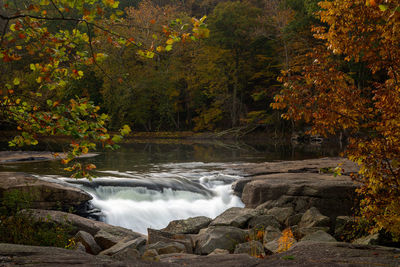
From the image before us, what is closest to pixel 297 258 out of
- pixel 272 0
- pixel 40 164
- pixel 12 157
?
pixel 40 164

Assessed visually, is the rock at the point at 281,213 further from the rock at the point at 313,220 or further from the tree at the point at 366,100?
the tree at the point at 366,100

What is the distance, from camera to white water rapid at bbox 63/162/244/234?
9566 mm

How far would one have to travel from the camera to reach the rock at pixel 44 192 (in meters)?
8.31

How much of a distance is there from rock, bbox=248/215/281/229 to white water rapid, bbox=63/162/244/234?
103 inches

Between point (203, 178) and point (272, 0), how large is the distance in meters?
25.9

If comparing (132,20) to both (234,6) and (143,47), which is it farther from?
(143,47)

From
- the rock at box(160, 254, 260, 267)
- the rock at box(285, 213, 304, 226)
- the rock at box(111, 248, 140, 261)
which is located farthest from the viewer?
the rock at box(285, 213, 304, 226)

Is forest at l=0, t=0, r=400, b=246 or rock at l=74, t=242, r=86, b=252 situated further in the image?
rock at l=74, t=242, r=86, b=252

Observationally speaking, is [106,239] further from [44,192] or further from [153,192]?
[153,192]

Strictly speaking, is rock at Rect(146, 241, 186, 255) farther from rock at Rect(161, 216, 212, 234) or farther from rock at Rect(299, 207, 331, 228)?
rock at Rect(299, 207, 331, 228)

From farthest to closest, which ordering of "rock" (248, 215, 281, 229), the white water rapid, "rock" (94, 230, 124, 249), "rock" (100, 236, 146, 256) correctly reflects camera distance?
1. the white water rapid
2. "rock" (248, 215, 281, 229)
3. "rock" (94, 230, 124, 249)
4. "rock" (100, 236, 146, 256)

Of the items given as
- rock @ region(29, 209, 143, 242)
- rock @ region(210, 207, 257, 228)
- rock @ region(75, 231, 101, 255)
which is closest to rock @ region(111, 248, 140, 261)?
rock @ region(75, 231, 101, 255)

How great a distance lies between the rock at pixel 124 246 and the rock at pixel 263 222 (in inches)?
102

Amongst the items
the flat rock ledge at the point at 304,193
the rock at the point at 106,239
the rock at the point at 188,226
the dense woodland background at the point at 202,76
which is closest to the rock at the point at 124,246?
the rock at the point at 106,239
